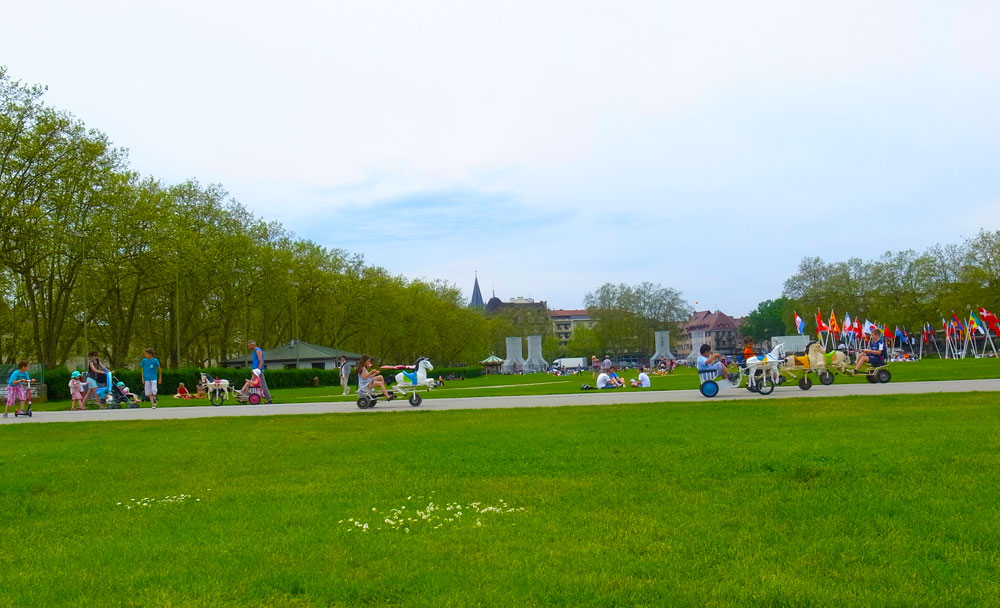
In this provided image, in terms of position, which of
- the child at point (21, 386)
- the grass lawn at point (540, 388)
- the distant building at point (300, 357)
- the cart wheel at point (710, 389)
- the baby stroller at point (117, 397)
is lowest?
the grass lawn at point (540, 388)

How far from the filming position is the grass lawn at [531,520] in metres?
4.73

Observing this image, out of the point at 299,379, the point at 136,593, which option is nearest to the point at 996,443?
the point at 136,593

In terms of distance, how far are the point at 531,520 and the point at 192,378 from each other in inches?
1620

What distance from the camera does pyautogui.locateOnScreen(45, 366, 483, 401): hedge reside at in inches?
1544

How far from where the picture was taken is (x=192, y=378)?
4422cm

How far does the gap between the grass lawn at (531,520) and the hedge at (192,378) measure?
30.1 metres

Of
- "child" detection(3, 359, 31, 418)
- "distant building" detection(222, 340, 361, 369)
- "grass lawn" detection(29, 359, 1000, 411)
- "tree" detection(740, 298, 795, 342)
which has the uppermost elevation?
"tree" detection(740, 298, 795, 342)

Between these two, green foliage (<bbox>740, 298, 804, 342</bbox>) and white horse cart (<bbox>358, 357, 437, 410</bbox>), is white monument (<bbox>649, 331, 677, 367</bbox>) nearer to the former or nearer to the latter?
white horse cart (<bbox>358, 357, 437, 410</bbox>)

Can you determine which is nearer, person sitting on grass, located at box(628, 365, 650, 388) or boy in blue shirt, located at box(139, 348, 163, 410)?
boy in blue shirt, located at box(139, 348, 163, 410)

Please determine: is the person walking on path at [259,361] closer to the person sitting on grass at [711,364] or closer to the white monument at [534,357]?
the person sitting on grass at [711,364]

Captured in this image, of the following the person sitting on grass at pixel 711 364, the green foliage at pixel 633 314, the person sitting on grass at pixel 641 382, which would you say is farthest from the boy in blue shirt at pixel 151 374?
the green foliage at pixel 633 314

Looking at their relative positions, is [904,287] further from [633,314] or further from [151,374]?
[151,374]

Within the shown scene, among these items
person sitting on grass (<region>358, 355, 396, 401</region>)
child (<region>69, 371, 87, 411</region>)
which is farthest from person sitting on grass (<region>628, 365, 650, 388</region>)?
child (<region>69, 371, 87, 411</region>)

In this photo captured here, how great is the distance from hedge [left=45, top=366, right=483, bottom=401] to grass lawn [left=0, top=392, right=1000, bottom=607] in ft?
98.6
